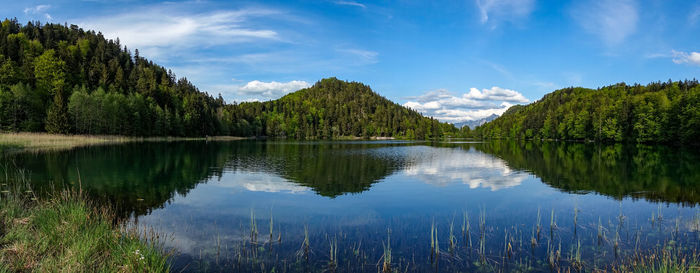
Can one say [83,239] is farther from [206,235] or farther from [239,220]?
[239,220]

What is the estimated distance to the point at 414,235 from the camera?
13.5 metres

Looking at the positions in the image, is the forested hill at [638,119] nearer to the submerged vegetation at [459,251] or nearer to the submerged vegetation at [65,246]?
the submerged vegetation at [459,251]

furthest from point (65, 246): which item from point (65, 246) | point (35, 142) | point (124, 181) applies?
point (35, 142)

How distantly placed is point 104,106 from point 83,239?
96719 mm

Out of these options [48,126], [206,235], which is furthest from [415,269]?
[48,126]

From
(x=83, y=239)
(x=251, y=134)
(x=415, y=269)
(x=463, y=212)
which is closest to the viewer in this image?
(x=83, y=239)

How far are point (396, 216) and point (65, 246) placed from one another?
12647 millimetres

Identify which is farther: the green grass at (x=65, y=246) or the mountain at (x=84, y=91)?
the mountain at (x=84, y=91)

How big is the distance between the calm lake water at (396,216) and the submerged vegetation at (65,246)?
1.74 m

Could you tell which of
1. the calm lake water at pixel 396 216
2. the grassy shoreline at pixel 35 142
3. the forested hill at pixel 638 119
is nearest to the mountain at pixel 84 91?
the grassy shoreline at pixel 35 142

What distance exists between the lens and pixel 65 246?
8781 mm

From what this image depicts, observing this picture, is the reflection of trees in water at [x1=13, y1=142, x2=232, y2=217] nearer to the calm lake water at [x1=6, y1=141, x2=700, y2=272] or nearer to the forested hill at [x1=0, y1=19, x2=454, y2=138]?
the calm lake water at [x1=6, y1=141, x2=700, y2=272]

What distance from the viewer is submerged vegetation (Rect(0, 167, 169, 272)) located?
24.3 feet

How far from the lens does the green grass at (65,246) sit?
7.40m
